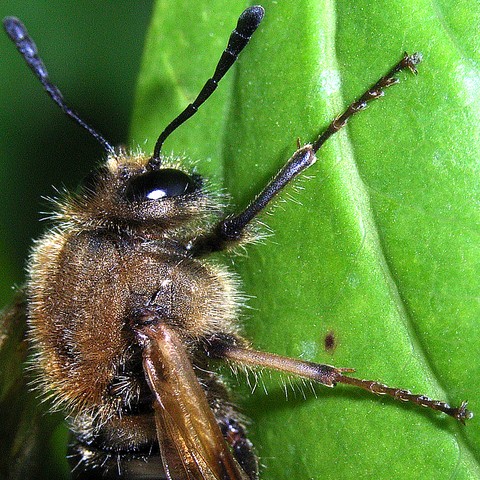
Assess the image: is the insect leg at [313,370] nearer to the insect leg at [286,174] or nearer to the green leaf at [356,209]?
the green leaf at [356,209]

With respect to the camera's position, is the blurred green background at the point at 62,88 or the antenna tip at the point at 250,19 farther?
the blurred green background at the point at 62,88

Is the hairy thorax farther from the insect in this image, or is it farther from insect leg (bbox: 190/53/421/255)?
insect leg (bbox: 190/53/421/255)

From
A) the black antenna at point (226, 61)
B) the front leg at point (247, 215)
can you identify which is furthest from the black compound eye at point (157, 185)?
the front leg at point (247, 215)

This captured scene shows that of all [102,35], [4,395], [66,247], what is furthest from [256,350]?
[102,35]

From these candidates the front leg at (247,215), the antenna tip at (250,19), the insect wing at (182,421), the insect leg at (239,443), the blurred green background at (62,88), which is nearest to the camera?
the insect wing at (182,421)

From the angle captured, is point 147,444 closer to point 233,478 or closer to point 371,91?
point 233,478

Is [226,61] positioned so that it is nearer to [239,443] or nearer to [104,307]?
[104,307]

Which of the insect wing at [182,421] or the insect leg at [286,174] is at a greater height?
the insect leg at [286,174]
